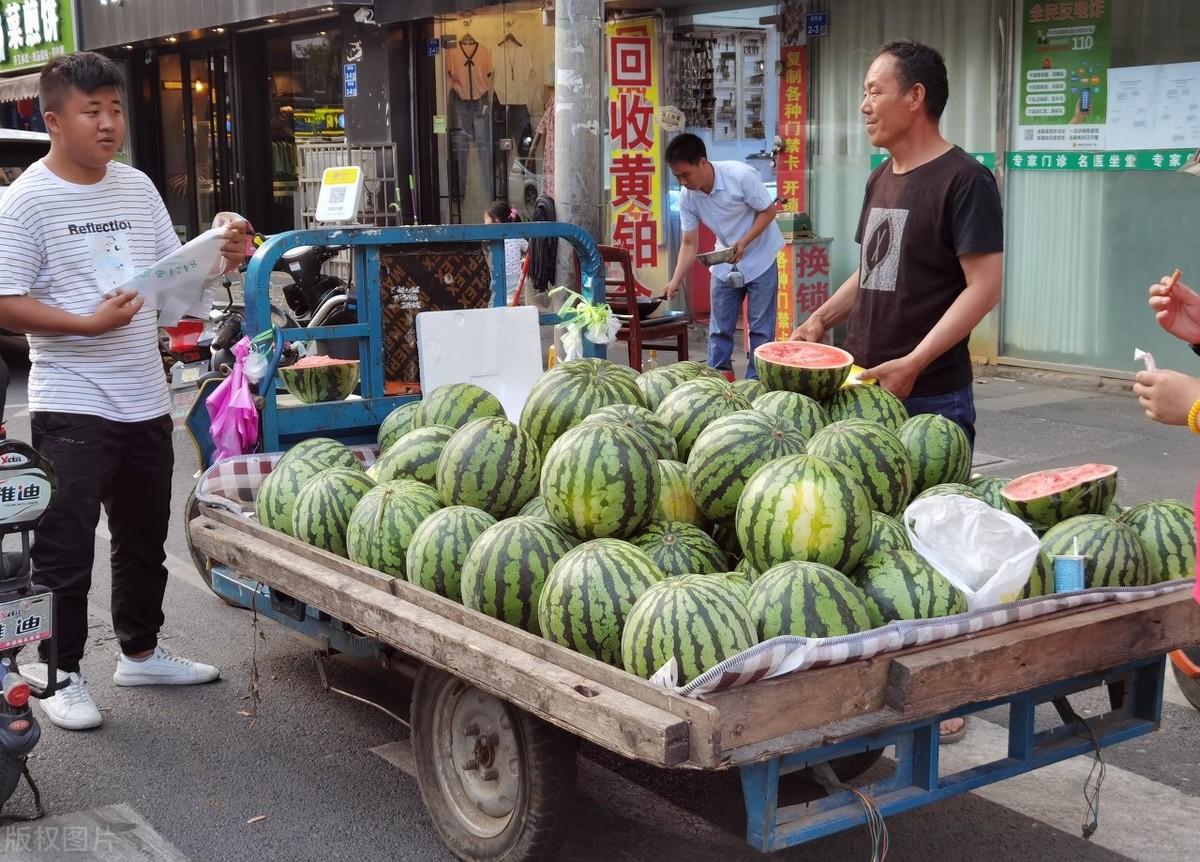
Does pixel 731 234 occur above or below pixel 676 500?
above

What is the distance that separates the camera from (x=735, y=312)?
31.2 feet

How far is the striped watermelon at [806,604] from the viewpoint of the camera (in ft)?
9.92

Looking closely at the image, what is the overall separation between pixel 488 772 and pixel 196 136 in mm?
20465

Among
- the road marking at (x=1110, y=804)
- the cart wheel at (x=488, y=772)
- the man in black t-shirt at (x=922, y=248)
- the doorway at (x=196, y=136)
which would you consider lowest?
the road marking at (x=1110, y=804)

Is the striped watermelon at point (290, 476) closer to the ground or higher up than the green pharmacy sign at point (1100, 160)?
closer to the ground

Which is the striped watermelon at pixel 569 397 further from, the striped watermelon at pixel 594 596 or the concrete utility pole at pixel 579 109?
the concrete utility pole at pixel 579 109

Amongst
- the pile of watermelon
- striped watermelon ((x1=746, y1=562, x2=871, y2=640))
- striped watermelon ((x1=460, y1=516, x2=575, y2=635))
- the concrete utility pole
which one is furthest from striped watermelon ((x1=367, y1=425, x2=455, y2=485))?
the concrete utility pole

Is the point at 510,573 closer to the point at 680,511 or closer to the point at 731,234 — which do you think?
the point at 680,511

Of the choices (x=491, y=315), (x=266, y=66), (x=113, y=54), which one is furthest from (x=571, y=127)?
(x=113, y=54)

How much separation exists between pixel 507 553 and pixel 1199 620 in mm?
1798

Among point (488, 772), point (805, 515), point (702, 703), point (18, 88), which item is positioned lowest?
point (488, 772)

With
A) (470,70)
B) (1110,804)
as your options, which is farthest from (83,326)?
(470,70)

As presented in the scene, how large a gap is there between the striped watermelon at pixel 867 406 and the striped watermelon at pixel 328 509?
1.57m

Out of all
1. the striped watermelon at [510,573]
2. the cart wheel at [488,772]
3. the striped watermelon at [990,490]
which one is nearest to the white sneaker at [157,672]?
the cart wheel at [488,772]
